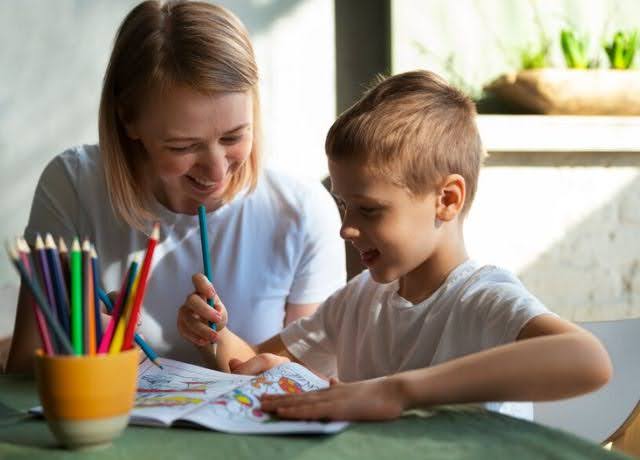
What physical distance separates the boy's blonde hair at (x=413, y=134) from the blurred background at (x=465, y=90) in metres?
1.53

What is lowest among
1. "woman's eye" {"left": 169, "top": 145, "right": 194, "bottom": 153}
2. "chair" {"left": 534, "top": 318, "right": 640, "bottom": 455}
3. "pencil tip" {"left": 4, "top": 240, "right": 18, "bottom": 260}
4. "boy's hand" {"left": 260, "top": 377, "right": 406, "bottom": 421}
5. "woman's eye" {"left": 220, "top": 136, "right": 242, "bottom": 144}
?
"chair" {"left": 534, "top": 318, "right": 640, "bottom": 455}

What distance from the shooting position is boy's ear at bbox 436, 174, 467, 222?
128 cm

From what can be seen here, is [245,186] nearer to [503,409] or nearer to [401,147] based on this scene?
[401,147]

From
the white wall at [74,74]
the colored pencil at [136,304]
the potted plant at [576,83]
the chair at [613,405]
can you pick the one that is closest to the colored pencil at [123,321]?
the colored pencil at [136,304]

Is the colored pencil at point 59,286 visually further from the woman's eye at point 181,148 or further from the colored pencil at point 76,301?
the woman's eye at point 181,148

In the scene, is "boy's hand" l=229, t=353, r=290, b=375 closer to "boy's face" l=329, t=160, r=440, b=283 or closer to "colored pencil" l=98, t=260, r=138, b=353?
"boy's face" l=329, t=160, r=440, b=283

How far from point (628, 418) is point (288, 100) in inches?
72.6

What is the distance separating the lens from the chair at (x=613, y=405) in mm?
A: 1351

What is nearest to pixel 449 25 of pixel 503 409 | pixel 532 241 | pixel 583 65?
pixel 583 65

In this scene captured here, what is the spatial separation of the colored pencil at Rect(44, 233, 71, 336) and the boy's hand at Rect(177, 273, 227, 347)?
46 cm

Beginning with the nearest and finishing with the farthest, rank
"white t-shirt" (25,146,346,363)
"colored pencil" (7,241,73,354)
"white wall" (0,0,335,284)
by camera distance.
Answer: "colored pencil" (7,241,73,354) < "white t-shirt" (25,146,346,363) < "white wall" (0,0,335,284)

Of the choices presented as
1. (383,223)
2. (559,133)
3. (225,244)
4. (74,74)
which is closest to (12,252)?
(383,223)

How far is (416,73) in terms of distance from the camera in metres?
1.35

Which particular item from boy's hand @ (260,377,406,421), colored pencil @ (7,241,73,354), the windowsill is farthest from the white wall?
colored pencil @ (7,241,73,354)
